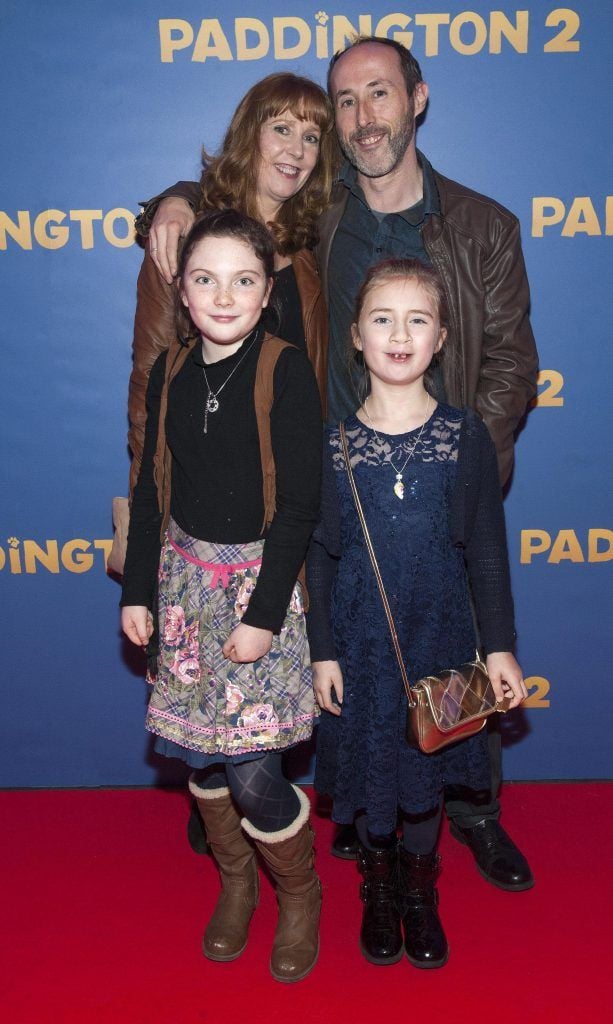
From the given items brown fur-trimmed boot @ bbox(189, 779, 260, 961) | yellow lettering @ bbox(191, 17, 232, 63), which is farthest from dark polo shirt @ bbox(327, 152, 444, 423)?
brown fur-trimmed boot @ bbox(189, 779, 260, 961)

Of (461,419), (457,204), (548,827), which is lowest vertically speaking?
(548,827)

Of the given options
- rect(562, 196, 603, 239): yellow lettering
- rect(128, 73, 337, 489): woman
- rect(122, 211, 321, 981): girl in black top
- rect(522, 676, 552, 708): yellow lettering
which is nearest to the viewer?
rect(122, 211, 321, 981): girl in black top

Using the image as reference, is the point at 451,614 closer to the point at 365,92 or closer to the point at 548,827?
the point at 548,827

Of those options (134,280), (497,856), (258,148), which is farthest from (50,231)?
(497,856)

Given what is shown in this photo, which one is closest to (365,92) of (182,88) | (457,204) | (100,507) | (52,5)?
(457,204)

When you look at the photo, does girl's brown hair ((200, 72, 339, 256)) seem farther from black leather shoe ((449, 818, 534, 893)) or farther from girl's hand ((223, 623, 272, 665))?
black leather shoe ((449, 818, 534, 893))

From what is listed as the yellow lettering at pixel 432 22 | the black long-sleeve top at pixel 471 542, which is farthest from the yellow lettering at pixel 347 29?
the black long-sleeve top at pixel 471 542

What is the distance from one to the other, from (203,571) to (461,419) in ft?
2.28

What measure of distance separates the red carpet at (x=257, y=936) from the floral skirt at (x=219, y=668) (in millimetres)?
641

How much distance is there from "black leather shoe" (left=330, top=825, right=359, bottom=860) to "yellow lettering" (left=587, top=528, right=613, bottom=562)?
3.85ft

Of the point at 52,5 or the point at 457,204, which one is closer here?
the point at 457,204

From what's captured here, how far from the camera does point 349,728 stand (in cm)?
224

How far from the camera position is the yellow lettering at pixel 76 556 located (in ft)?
10.2

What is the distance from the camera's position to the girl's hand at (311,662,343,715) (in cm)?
221
